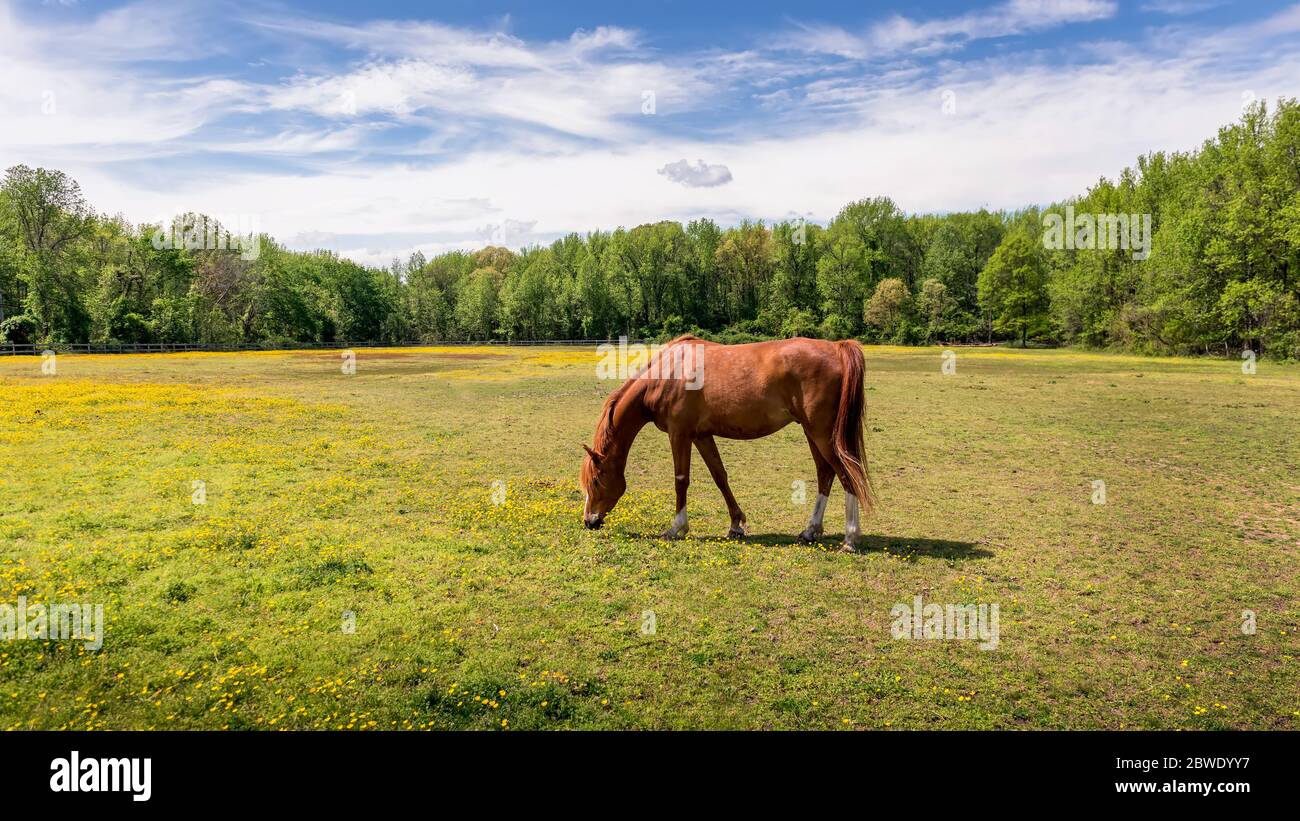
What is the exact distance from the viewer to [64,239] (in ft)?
229

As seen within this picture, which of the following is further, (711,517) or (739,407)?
(711,517)

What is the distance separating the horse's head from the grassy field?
0.39 metres

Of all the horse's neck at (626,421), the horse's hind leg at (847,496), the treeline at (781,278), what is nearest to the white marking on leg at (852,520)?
the horse's hind leg at (847,496)

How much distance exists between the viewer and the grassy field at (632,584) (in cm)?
591

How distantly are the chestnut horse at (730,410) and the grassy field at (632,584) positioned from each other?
33.5 inches

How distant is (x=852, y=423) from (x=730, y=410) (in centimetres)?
204

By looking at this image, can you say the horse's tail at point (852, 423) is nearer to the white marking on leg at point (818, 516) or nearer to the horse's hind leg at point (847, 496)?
the horse's hind leg at point (847, 496)

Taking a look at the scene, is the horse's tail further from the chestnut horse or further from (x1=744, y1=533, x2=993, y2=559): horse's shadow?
(x1=744, y1=533, x2=993, y2=559): horse's shadow

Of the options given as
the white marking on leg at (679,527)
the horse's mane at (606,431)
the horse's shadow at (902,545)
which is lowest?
the horse's shadow at (902,545)

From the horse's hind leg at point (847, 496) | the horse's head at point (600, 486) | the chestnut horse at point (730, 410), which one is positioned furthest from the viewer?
the horse's head at point (600, 486)

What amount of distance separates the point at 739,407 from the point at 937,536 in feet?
13.7
